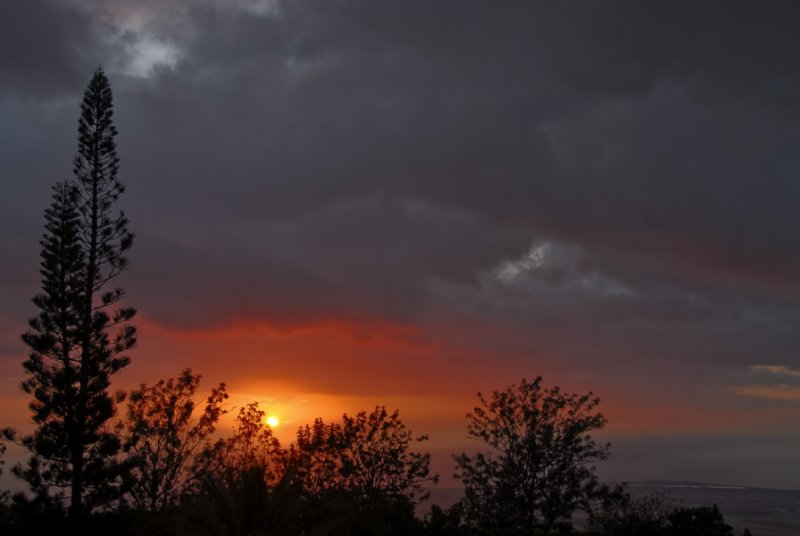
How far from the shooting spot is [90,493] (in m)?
25.0

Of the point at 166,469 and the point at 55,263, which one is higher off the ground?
the point at 55,263

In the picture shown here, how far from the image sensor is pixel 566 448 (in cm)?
2631

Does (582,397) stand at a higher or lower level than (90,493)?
higher

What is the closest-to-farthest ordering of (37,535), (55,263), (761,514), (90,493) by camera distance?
(37,535) → (90,493) → (55,263) → (761,514)

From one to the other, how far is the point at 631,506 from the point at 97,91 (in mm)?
26592

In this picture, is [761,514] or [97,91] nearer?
[97,91]

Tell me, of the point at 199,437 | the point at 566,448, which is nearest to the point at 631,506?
the point at 566,448

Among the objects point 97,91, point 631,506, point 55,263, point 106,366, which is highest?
point 97,91

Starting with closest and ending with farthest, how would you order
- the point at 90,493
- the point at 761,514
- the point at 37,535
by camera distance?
the point at 37,535, the point at 90,493, the point at 761,514

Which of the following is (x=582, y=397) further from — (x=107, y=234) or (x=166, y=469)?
(x=107, y=234)

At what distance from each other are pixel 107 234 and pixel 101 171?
2732mm

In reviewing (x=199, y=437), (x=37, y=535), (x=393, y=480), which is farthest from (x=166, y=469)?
(x=393, y=480)

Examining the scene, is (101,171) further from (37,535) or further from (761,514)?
(761,514)

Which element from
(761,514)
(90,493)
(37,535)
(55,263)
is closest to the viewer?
(37,535)
